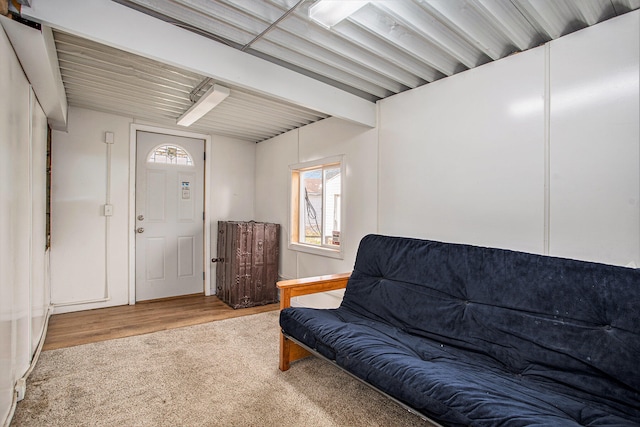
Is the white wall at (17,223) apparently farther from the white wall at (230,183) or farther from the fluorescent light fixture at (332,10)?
the white wall at (230,183)

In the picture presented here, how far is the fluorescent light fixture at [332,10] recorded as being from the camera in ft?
5.31

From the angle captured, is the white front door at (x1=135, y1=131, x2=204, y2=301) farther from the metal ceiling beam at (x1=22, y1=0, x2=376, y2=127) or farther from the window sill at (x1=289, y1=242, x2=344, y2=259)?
the metal ceiling beam at (x1=22, y1=0, x2=376, y2=127)

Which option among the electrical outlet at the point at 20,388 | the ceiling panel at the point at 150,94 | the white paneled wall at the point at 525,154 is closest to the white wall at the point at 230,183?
the ceiling panel at the point at 150,94

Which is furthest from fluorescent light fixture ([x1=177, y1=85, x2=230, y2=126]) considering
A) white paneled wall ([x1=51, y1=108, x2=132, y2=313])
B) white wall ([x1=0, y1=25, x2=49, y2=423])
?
white wall ([x1=0, y1=25, x2=49, y2=423])

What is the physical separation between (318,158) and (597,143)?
2.53 metres

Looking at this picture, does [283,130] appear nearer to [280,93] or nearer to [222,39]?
[280,93]

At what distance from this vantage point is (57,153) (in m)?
3.54

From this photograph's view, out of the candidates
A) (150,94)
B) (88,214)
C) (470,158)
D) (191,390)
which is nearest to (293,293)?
(191,390)

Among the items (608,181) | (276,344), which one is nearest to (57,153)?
(276,344)

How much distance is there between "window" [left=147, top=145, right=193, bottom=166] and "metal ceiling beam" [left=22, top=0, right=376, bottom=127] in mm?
2403

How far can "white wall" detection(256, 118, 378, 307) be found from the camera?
10.3 ft

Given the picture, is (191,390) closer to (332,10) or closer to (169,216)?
(332,10)

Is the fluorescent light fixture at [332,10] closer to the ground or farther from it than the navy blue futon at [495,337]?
farther from it

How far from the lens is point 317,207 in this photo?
4.11 meters
